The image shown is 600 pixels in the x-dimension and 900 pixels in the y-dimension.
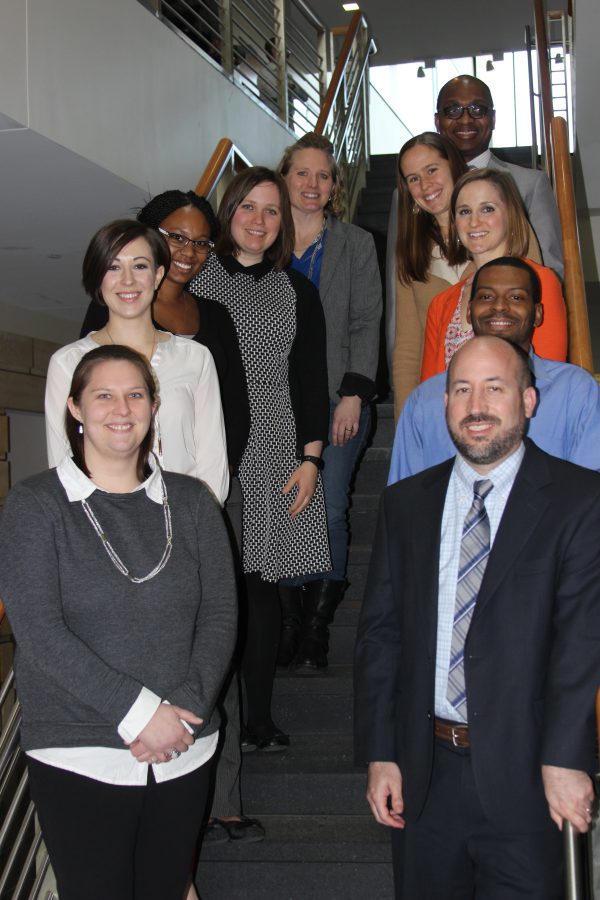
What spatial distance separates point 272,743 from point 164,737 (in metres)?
1.15

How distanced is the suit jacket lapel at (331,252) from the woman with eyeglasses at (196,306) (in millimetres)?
606

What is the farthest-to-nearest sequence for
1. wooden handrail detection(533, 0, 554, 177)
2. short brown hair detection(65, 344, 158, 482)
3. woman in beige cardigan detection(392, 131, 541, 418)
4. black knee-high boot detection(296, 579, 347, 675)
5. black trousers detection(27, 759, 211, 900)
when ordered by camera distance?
wooden handrail detection(533, 0, 554, 177), black knee-high boot detection(296, 579, 347, 675), woman in beige cardigan detection(392, 131, 541, 418), short brown hair detection(65, 344, 158, 482), black trousers detection(27, 759, 211, 900)

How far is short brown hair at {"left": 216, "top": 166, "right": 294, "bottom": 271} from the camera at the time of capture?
9.87 ft

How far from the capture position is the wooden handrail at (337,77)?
5789 mm

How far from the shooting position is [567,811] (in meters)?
1.79

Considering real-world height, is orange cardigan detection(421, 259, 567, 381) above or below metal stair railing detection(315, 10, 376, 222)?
below

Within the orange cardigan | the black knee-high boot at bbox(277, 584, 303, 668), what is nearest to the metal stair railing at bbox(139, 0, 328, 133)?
the black knee-high boot at bbox(277, 584, 303, 668)

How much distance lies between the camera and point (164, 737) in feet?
6.29

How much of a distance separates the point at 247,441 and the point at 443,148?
3.84 ft

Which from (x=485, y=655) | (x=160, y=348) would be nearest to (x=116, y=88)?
(x=160, y=348)

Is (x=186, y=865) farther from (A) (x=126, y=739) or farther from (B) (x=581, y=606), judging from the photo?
(B) (x=581, y=606)

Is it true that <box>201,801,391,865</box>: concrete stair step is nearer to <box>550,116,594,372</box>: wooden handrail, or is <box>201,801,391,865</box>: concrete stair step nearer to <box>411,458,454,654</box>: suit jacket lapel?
<box>411,458,454,654</box>: suit jacket lapel

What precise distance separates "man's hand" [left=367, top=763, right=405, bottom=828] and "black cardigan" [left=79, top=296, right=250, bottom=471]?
1090mm

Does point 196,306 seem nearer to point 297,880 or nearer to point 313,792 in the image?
point 313,792
